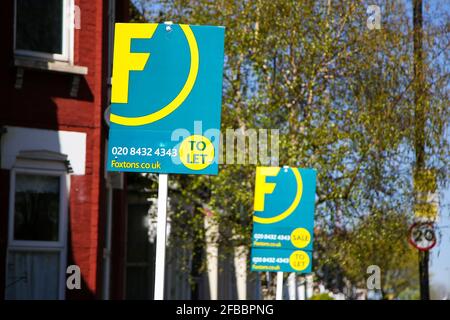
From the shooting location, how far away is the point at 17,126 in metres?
15.2

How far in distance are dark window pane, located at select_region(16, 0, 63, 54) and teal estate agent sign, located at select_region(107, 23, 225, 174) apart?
7050 millimetres

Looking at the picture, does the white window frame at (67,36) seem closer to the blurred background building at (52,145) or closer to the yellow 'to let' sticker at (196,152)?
the blurred background building at (52,145)

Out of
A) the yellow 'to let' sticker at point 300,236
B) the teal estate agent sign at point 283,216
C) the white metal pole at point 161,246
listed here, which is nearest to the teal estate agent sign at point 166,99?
the white metal pole at point 161,246

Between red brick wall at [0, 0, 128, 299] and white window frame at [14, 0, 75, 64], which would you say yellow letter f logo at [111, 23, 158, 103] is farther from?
white window frame at [14, 0, 75, 64]

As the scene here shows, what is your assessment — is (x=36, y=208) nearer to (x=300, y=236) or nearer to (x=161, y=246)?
(x=300, y=236)

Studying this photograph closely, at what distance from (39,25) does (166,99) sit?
7602 millimetres

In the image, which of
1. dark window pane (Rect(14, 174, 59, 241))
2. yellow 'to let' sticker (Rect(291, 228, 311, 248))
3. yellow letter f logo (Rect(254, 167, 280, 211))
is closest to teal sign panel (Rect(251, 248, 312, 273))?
yellow 'to let' sticker (Rect(291, 228, 311, 248))

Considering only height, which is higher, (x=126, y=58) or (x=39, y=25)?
(x=39, y=25)

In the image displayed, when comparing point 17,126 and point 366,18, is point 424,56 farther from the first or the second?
point 17,126

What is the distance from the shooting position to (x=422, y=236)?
22.3 meters

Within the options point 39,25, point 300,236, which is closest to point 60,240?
point 39,25

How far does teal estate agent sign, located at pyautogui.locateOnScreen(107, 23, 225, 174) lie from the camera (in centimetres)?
848
